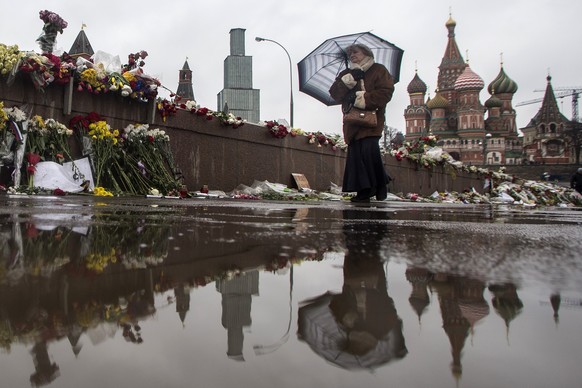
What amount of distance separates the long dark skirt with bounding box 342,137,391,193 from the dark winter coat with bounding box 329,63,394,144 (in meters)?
0.11

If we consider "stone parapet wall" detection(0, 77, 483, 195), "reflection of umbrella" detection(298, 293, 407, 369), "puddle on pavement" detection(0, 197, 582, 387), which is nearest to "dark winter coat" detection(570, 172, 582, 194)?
"stone parapet wall" detection(0, 77, 483, 195)

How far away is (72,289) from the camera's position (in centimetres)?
76

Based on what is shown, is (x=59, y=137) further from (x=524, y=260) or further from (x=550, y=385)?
(x=550, y=385)

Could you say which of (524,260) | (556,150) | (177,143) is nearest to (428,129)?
(556,150)

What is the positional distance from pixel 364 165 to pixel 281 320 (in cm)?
632

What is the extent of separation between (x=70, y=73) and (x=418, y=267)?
6885 mm

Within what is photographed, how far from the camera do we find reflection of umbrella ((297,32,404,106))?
307 inches

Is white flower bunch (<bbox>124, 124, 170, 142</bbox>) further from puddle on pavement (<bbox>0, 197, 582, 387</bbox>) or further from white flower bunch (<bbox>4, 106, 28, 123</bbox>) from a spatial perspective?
puddle on pavement (<bbox>0, 197, 582, 387</bbox>)

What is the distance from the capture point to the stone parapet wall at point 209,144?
22.7 ft

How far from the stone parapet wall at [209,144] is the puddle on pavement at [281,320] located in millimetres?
6366

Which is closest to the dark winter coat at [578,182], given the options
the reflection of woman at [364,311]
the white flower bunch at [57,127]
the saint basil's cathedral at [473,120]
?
the white flower bunch at [57,127]

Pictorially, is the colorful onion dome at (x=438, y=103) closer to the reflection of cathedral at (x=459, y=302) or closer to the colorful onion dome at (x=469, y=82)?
the colorful onion dome at (x=469, y=82)

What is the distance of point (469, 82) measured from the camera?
250ft

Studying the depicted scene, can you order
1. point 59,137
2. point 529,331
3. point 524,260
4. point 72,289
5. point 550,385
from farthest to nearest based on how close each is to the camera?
point 59,137 → point 524,260 → point 72,289 → point 529,331 → point 550,385
